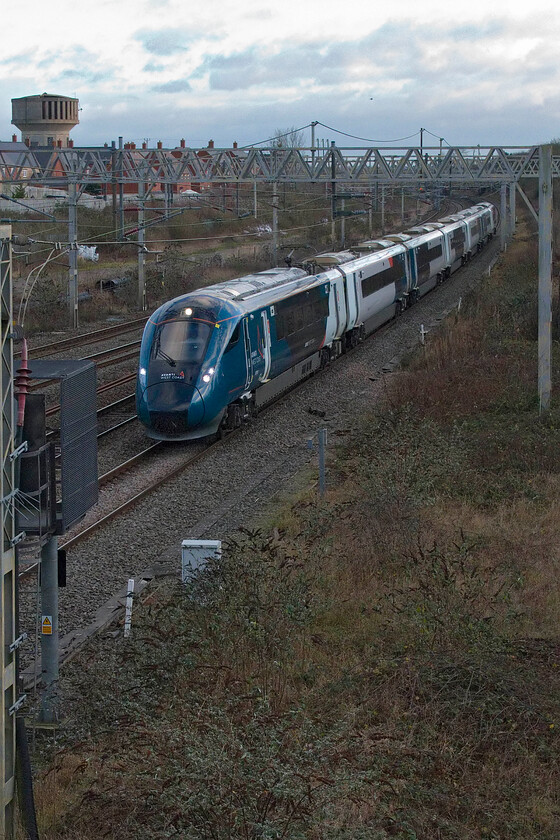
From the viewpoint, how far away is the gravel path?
11164 mm

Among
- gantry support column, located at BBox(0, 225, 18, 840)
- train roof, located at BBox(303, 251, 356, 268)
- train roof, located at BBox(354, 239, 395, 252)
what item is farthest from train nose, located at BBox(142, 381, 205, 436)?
train roof, located at BBox(354, 239, 395, 252)

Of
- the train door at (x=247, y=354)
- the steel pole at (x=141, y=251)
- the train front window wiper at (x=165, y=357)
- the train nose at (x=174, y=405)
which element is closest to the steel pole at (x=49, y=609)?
the train nose at (x=174, y=405)

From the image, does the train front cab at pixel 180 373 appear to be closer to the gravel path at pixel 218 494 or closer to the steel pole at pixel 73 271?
the gravel path at pixel 218 494

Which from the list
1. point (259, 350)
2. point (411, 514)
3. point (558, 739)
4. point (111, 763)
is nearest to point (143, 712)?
point (111, 763)

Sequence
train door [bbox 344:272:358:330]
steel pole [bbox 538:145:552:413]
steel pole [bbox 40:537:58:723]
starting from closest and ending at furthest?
steel pole [bbox 40:537:58:723], steel pole [bbox 538:145:552:413], train door [bbox 344:272:358:330]

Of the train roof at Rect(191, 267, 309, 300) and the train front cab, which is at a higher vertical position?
the train roof at Rect(191, 267, 309, 300)

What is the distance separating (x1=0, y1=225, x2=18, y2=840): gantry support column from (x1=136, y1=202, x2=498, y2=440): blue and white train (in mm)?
10001

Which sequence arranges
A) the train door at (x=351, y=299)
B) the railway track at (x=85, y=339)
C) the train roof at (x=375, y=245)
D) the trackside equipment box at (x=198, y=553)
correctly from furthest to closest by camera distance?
1. the train roof at (x=375, y=245)
2. the railway track at (x=85, y=339)
3. the train door at (x=351, y=299)
4. the trackside equipment box at (x=198, y=553)

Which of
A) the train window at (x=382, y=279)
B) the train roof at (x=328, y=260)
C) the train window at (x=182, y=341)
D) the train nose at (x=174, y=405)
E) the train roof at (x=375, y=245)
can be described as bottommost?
the train nose at (x=174, y=405)

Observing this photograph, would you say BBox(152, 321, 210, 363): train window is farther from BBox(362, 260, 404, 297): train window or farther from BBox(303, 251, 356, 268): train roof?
BBox(362, 260, 404, 297): train window

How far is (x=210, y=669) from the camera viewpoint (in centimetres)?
821

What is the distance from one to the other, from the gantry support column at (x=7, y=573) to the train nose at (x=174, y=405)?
9.92m

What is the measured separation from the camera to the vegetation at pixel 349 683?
605cm

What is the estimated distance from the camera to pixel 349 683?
26.4 feet
